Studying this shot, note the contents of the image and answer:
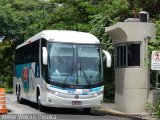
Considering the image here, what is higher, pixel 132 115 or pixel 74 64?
pixel 74 64

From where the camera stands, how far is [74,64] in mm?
19844

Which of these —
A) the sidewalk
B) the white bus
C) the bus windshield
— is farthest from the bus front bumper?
the sidewalk

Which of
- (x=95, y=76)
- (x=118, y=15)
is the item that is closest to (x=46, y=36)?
(x=95, y=76)

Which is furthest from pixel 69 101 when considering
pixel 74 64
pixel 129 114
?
pixel 129 114

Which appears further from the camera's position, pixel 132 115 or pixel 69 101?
pixel 132 115

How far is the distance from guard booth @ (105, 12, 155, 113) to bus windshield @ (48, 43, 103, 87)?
1949mm

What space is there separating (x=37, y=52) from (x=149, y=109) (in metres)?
5.88

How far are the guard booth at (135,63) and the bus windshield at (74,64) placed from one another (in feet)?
6.40

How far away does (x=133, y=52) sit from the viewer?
71.3 feet

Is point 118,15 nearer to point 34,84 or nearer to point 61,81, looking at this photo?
point 34,84

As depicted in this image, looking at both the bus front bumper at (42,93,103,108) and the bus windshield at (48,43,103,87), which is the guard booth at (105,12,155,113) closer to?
the bus windshield at (48,43,103,87)

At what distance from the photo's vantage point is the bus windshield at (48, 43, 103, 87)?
19672 mm

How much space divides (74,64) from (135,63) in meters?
3.33

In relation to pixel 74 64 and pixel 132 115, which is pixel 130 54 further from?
pixel 74 64
